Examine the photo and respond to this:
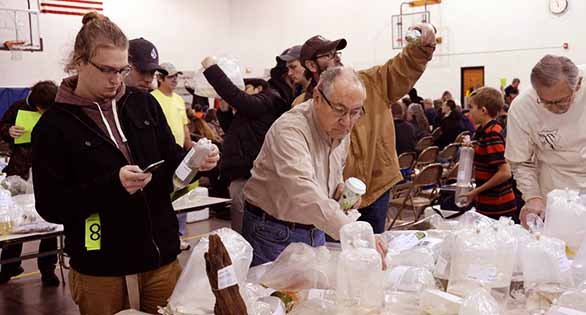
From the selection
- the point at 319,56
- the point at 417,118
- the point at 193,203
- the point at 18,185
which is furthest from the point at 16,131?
the point at 417,118

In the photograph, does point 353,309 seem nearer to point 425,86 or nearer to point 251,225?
point 251,225

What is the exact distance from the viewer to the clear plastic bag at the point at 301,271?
1.96m

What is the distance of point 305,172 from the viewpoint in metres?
2.07

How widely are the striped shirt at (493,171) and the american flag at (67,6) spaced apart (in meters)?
12.3

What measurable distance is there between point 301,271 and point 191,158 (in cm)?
51

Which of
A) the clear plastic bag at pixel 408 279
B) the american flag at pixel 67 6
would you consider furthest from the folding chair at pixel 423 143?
the american flag at pixel 67 6

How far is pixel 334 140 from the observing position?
90.6 inches

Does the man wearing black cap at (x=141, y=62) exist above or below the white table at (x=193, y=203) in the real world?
above

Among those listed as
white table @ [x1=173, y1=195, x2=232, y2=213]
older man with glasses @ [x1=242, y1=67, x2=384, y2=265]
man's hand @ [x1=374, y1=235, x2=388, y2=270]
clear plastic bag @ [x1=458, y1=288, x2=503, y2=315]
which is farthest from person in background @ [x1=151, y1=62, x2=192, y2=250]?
clear plastic bag @ [x1=458, y1=288, x2=503, y2=315]

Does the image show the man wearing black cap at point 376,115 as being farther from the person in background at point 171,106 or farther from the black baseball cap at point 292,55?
the person in background at point 171,106

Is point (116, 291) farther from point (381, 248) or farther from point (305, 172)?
point (381, 248)

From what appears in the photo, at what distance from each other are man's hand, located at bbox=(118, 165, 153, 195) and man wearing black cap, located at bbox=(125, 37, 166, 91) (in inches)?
45.6

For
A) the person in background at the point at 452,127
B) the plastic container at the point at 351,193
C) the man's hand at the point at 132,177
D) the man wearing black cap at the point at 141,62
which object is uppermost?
the man wearing black cap at the point at 141,62

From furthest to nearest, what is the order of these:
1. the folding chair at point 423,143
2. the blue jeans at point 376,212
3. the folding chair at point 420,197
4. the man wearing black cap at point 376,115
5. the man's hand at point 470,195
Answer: the folding chair at point 423,143 → the folding chair at point 420,197 → the man's hand at point 470,195 → the blue jeans at point 376,212 → the man wearing black cap at point 376,115
